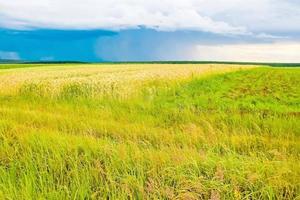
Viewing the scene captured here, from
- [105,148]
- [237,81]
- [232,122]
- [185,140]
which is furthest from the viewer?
[237,81]

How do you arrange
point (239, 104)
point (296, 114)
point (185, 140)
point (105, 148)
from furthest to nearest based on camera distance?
1. point (239, 104)
2. point (296, 114)
3. point (185, 140)
4. point (105, 148)

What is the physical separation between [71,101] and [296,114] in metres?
9.59

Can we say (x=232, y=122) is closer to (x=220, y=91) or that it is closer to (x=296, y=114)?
(x=296, y=114)

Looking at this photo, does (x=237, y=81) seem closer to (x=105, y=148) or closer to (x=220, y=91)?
(x=220, y=91)

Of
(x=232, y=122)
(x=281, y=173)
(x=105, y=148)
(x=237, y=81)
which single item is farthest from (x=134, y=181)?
(x=237, y=81)

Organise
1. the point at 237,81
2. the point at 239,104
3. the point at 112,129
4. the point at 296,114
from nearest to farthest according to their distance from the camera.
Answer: the point at 112,129 < the point at 296,114 < the point at 239,104 < the point at 237,81

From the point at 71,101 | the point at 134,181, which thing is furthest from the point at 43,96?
the point at 134,181

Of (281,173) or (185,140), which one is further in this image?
(185,140)

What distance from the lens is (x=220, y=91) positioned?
→ 23516mm

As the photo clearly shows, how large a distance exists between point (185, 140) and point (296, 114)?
8772 millimetres

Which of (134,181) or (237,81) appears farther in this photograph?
(237,81)

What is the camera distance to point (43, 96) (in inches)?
898

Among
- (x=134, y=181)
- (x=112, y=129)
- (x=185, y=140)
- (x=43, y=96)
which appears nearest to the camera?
(x=134, y=181)

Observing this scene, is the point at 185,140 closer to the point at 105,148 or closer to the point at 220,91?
the point at 105,148
